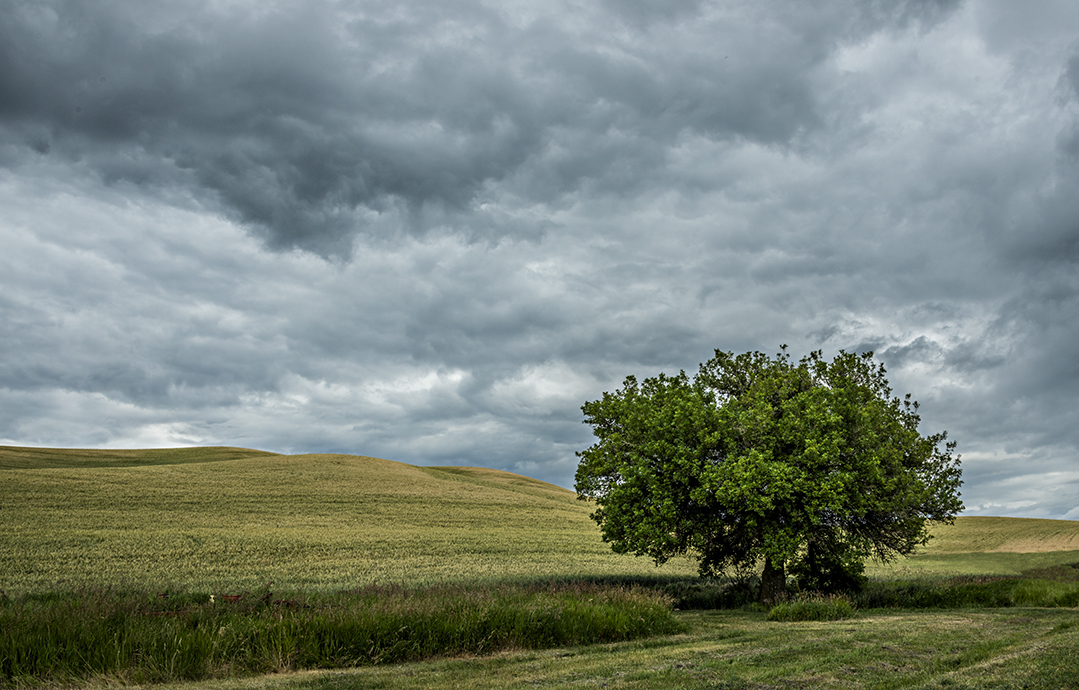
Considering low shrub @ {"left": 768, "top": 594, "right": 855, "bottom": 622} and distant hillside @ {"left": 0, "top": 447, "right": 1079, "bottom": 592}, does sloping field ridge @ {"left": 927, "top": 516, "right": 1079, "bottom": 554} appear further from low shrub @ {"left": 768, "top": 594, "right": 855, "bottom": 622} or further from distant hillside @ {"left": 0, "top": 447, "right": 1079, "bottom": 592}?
low shrub @ {"left": 768, "top": 594, "right": 855, "bottom": 622}

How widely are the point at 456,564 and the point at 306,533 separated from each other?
44.1ft

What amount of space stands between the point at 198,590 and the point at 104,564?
1066 cm

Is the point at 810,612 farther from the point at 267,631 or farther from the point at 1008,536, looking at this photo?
the point at 1008,536

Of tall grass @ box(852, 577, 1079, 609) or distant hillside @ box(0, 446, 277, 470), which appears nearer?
tall grass @ box(852, 577, 1079, 609)

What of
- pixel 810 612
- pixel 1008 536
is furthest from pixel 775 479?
pixel 1008 536

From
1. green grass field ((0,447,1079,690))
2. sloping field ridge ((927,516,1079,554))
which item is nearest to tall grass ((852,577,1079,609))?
green grass field ((0,447,1079,690))

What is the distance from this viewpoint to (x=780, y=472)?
25609 mm

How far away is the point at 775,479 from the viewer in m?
25.6

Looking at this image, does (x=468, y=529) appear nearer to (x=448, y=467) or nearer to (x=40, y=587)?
(x=40, y=587)

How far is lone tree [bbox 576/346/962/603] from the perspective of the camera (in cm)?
2661

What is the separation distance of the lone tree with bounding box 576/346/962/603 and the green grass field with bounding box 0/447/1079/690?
13.9 feet

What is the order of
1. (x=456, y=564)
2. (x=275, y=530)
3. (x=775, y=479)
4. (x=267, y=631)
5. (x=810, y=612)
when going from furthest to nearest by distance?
(x=275, y=530) < (x=456, y=564) < (x=775, y=479) < (x=810, y=612) < (x=267, y=631)

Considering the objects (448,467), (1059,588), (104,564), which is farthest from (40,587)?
(448,467)

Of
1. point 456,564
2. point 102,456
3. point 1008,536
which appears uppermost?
point 102,456
